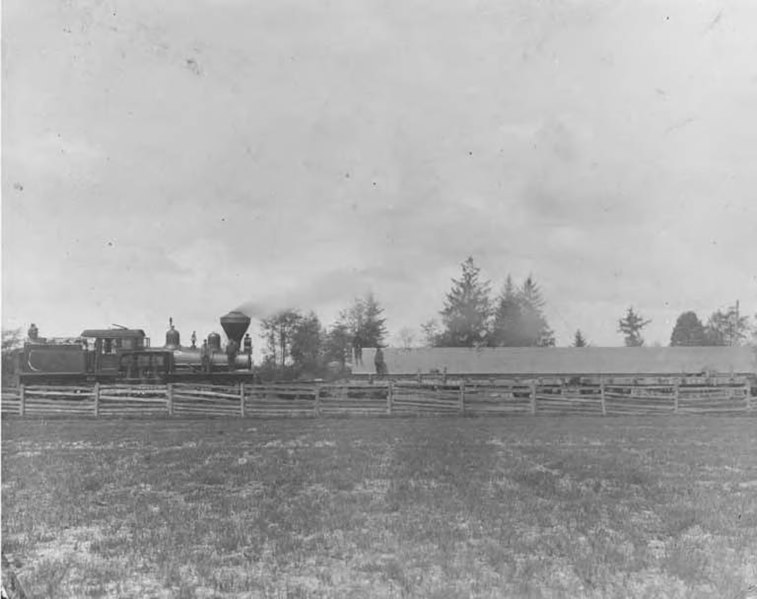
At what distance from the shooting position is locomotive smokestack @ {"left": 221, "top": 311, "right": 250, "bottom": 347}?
30591 mm

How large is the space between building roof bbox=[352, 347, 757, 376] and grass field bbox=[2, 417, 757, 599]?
3204 centimetres

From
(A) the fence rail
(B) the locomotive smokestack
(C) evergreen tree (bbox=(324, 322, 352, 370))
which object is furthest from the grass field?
(C) evergreen tree (bbox=(324, 322, 352, 370))

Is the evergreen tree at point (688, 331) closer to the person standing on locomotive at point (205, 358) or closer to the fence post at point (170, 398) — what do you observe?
the person standing on locomotive at point (205, 358)

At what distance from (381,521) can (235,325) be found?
24066 millimetres

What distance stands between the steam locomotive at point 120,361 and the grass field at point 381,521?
50.5ft

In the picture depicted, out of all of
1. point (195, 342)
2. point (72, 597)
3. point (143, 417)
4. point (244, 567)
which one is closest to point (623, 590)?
point (244, 567)

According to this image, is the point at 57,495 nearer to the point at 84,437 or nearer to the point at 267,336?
the point at 84,437

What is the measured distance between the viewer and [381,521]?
7.26 m

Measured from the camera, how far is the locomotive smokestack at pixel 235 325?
30.6 metres

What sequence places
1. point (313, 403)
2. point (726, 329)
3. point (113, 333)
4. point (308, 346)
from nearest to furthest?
point (313, 403), point (113, 333), point (308, 346), point (726, 329)

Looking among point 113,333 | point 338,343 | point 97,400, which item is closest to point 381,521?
point 97,400

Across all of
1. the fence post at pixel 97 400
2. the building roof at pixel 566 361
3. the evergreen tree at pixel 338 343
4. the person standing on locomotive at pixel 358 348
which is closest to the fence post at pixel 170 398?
the fence post at pixel 97 400

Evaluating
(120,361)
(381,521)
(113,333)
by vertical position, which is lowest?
(381,521)

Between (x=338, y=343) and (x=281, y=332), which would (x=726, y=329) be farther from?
(x=281, y=332)
